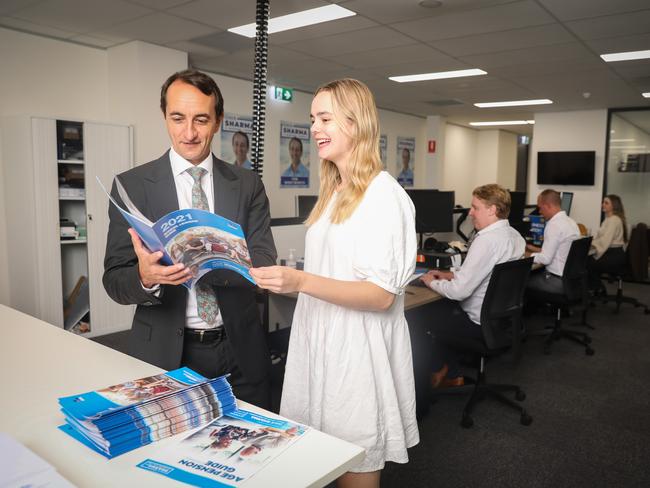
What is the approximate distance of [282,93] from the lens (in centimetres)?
709

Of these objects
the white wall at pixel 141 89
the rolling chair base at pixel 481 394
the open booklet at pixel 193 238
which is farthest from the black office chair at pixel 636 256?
the open booklet at pixel 193 238

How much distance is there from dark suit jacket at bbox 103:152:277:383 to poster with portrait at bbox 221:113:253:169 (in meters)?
4.80

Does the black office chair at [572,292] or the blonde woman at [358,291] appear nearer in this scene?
the blonde woman at [358,291]

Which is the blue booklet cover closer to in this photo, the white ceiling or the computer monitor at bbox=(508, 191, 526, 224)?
the white ceiling

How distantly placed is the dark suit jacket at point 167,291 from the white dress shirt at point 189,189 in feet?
0.07

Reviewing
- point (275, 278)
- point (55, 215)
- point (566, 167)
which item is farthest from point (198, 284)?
point (566, 167)

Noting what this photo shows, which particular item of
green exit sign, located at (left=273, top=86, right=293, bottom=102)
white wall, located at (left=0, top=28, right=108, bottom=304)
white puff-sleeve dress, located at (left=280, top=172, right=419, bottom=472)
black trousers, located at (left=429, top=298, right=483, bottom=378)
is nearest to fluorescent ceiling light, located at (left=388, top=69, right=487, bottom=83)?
green exit sign, located at (left=273, top=86, right=293, bottom=102)

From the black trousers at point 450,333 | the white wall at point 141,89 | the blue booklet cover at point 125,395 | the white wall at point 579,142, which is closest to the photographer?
the blue booklet cover at point 125,395

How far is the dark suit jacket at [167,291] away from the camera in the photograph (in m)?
1.45

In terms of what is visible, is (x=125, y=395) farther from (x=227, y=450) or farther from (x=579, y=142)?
(x=579, y=142)

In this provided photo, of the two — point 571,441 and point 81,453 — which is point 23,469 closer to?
point 81,453

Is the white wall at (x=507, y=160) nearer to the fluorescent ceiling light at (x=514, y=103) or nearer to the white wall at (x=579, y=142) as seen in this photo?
the white wall at (x=579, y=142)

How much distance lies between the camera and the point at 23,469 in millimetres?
866

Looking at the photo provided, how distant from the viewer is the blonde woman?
1.30 m
